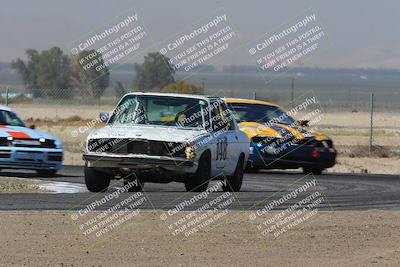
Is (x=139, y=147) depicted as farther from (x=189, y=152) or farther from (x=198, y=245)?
(x=198, y=245)

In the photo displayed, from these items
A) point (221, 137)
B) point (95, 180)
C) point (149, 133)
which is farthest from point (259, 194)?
point (95, 180)

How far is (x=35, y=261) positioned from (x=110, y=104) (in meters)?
54.3

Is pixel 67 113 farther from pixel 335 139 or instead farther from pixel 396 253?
pixel 396 253

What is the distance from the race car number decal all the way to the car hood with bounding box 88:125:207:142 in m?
0.65

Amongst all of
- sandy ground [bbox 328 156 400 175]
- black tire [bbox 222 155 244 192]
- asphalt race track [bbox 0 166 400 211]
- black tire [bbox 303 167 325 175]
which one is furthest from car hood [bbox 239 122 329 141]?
sandy ground [bbox 328 156 400 175]

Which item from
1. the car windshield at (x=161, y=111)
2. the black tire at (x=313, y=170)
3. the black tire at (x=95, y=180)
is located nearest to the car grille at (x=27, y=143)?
the car windshield at (x=161, y=111)

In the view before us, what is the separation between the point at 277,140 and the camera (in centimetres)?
2425

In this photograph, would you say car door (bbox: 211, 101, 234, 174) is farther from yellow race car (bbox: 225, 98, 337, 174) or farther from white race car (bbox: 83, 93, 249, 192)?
yellow race car (bbox: 225, 98, 337, 174)

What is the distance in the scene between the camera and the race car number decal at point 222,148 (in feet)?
61.3

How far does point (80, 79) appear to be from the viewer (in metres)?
81.6

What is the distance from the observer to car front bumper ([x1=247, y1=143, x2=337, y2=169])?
2439 centimetres

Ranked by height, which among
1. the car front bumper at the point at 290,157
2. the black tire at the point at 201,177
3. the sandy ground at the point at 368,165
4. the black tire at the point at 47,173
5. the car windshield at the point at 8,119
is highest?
the car windshield at the point at 8,119

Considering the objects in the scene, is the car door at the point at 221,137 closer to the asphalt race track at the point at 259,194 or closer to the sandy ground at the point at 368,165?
the asphalt race track at the point at 259,194

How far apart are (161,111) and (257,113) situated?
6197 mm
